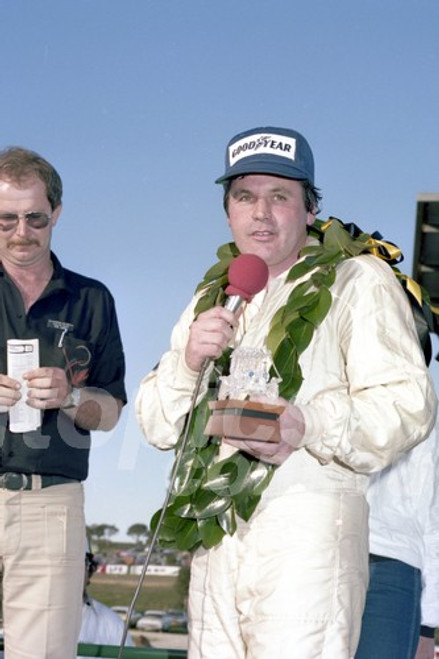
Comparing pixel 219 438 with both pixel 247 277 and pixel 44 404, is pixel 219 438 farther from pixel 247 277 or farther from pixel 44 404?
pixel 44 404

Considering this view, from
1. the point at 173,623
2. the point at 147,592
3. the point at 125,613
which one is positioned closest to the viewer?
the point at 125,613

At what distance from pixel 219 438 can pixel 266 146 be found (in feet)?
2.63

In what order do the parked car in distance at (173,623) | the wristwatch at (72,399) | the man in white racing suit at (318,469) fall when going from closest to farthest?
the man in white racing suit at (318,469) → the wristwatch at (72,399) → the parked car in distance at (173,623)

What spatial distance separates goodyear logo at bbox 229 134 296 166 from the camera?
3.09 meters

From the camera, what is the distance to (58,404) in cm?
357

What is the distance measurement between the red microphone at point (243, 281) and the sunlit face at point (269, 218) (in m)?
0.31

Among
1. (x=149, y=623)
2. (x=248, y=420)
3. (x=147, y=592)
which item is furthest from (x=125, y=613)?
(x=147, y=592)

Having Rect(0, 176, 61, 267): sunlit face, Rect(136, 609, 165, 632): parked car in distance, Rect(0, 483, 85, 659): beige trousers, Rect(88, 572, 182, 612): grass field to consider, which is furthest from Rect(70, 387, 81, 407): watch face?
Rect(88, 572, 182, 612): grass field

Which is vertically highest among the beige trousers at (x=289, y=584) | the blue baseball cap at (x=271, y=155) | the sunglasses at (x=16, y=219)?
the blue baseball cap at (x=271, y=155)

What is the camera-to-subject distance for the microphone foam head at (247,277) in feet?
8.82

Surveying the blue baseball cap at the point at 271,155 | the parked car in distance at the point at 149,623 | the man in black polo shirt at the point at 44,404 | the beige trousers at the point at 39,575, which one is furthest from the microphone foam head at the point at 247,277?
the parked car in distance at the point at 149,623

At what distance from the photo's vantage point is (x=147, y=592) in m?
84.9

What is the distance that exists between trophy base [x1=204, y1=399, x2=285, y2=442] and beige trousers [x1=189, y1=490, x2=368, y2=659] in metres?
0.24

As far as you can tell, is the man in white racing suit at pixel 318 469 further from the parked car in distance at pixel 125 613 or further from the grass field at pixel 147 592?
the grass field at pixel 147 592
